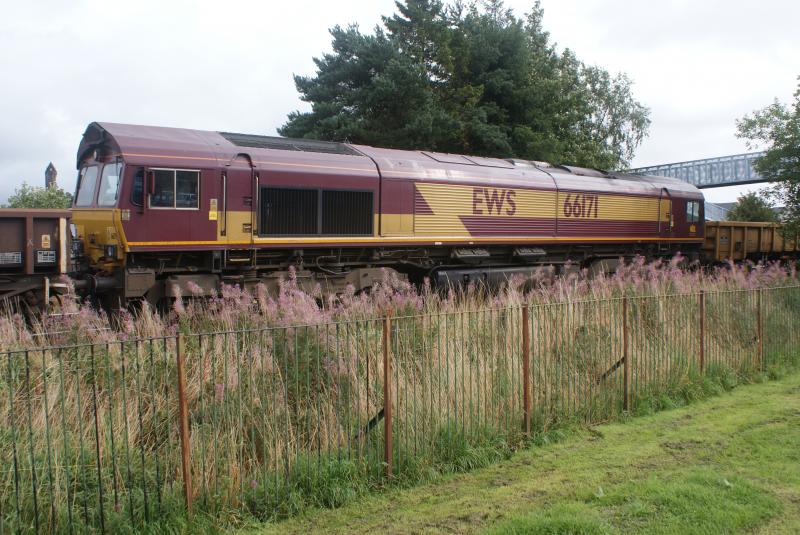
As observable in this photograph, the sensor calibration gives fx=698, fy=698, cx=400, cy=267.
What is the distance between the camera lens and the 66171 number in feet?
61.9

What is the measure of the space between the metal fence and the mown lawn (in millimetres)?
366

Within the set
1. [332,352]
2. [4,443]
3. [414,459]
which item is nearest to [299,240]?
[332,352]

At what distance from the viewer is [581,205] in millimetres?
19281

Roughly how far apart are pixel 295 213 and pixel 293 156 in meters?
1.08

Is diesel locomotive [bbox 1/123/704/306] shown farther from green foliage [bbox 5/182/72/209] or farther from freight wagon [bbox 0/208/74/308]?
green foliage [bbox 5/182/72/209]

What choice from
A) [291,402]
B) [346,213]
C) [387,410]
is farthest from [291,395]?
[346,213]

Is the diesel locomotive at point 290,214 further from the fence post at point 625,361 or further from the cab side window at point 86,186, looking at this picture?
the fence post at point 625,361

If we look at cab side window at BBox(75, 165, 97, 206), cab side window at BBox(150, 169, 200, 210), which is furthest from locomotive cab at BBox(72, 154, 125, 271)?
cab side window at BBox(150, 169, 200, 210)

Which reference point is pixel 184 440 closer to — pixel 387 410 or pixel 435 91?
pixel 387 410

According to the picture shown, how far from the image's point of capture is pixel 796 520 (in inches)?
209

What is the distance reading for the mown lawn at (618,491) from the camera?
5.26m

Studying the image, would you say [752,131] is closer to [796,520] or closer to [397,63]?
[397,63]

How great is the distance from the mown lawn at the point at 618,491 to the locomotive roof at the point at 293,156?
25.6 feet

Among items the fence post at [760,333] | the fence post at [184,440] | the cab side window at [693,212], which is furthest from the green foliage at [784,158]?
the fence post at [184,440]
